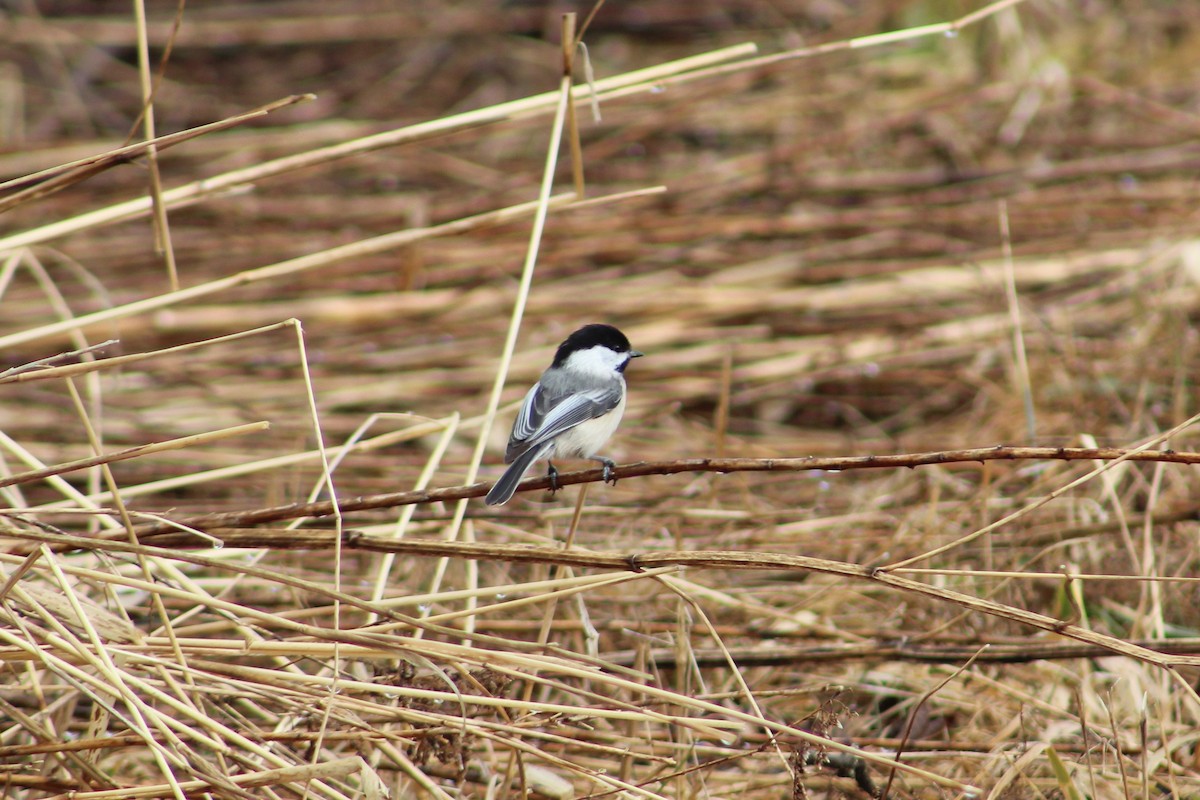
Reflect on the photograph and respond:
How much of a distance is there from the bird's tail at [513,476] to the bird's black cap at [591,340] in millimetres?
445

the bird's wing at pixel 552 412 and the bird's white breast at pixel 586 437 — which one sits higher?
the bird's wing at pixel 552 412

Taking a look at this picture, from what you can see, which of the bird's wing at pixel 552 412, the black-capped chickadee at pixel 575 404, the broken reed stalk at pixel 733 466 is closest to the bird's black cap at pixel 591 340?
the black-capped chickadee at pixel 575 404

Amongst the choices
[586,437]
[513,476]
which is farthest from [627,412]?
[513,476]

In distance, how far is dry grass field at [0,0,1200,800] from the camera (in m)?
2.01

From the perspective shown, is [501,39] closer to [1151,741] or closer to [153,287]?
[153,287]

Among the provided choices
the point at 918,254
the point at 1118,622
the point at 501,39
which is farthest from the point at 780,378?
the point at 501,39

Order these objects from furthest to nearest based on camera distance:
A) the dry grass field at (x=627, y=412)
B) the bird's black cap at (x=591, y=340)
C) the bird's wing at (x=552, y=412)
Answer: the bird's black cap at (x=591, y=340)
the bird's wing at (x=552, y=412)
the dry grass field at (x=627, y=412)

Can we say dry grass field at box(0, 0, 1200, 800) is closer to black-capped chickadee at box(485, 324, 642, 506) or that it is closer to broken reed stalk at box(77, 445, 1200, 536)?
broken reed stalk at box(77, 445, 1200, 536)

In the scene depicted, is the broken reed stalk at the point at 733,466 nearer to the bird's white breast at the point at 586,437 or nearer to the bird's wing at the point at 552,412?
the bird's wing at the point at 552,412

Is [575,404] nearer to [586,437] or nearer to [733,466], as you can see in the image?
[586,437]

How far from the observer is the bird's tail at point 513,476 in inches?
97.7

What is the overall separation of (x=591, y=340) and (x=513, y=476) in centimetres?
86

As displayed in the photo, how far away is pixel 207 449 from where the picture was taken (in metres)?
4.37

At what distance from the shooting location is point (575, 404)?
10.6ft
